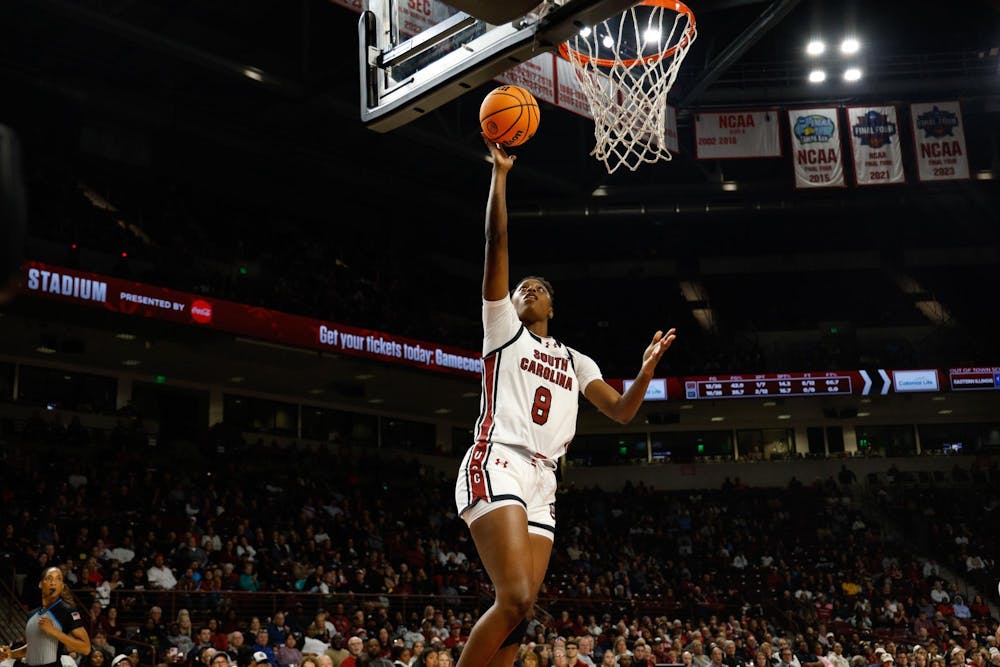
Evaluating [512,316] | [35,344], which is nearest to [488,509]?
[512,316]

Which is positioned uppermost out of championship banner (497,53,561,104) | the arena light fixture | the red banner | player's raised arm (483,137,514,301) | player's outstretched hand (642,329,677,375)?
the arena light fixture

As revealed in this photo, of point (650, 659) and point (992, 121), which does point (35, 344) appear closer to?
point (650, 659)

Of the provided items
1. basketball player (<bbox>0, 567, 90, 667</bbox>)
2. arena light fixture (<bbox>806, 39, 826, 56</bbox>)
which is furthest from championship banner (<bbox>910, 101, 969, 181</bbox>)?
basketball player (<bbox>0, 567, 90, 667</bbox>)

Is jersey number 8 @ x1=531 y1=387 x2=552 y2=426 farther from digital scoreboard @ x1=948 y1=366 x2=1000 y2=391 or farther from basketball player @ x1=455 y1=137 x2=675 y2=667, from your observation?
digital scoreboard @ x1=948 y1=366 x2=1000 y2=391

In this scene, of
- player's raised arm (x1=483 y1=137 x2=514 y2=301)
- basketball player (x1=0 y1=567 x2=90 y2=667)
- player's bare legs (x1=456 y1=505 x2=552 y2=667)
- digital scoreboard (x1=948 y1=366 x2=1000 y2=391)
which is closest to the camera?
player's bare legs (x1=456 y1=505 x2=552 y2=667)

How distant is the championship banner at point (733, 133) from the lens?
23.0m

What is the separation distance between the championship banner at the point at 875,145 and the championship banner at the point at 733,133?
1.79 m

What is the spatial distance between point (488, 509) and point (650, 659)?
1152 centimetres

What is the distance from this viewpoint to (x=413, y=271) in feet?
102

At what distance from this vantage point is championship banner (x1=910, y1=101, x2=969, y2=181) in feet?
75.3

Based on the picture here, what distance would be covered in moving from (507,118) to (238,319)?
54.3ft

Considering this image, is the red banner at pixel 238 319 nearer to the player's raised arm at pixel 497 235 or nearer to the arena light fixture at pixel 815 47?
the arena light fixture at pixel 815 47

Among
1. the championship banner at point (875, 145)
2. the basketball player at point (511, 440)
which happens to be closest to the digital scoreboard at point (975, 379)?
the championship banner at point (875, 145)

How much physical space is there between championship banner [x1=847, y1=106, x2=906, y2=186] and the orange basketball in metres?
19.4
